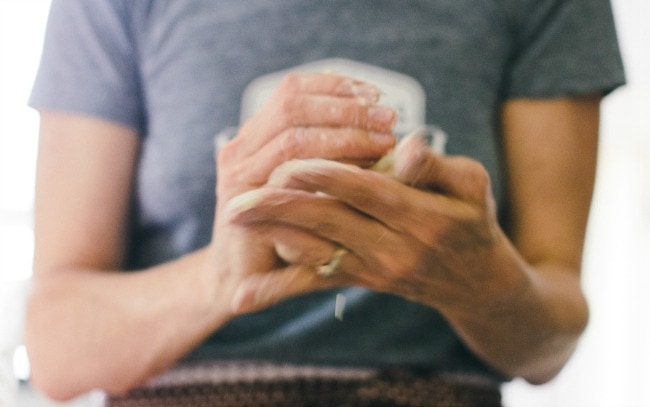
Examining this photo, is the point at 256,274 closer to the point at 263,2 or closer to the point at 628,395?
the point at 263,2

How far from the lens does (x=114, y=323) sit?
16.4 inches

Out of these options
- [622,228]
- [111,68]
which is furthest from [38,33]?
[622,228]

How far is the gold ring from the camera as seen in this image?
315 mm

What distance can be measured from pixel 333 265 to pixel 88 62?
283 mm

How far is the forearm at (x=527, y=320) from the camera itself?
1.23 ft

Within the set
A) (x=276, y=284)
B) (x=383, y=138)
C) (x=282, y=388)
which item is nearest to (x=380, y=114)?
(x=383, y=138)

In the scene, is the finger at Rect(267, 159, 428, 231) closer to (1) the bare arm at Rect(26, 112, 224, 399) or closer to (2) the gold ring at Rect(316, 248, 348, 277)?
(2) the gold ring at Rect(316, 248, 348, 277)

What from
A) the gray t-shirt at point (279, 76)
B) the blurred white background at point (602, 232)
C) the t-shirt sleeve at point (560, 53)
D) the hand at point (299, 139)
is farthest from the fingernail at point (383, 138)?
the blurred white background at point (602, 232)

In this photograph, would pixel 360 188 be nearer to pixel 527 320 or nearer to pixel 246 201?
pixel 246 201

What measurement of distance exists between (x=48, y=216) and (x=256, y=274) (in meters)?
0.22

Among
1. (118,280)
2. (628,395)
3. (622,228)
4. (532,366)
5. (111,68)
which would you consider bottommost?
(628,395)

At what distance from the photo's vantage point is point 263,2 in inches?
17.9

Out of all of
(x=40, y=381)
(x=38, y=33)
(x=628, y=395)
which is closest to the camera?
(x=40, y=381)

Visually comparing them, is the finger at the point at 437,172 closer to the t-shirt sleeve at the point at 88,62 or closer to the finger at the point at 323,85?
the finger at the point at 323,85
